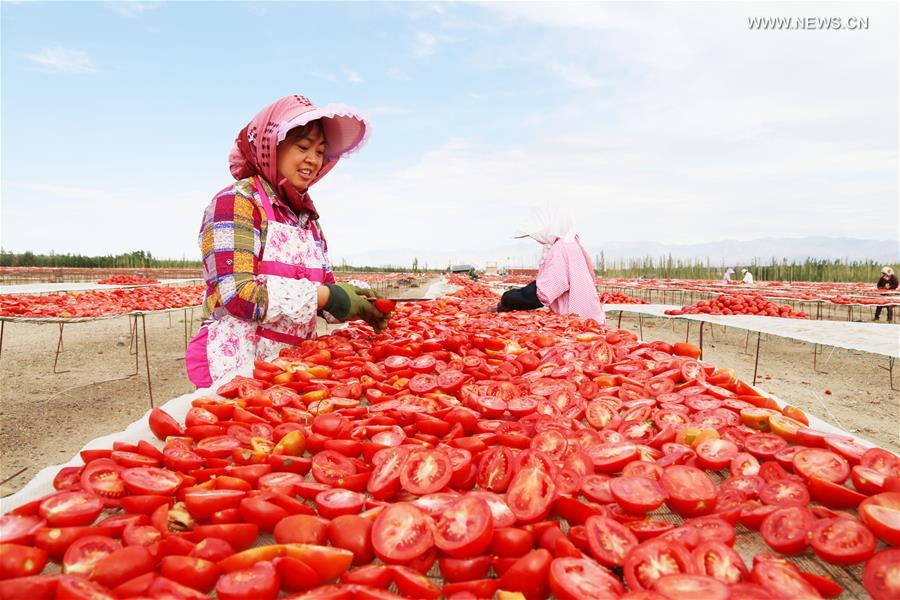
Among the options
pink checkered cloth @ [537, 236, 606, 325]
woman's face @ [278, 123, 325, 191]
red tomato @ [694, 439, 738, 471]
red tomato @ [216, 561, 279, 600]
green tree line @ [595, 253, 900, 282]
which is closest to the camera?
red tomato @ [216, 561, 279, 600]

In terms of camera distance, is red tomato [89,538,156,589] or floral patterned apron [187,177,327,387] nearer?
red tomato [89,538,156,589]

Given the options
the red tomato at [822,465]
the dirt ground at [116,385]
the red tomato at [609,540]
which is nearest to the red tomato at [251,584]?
the red tomato at [609,540]

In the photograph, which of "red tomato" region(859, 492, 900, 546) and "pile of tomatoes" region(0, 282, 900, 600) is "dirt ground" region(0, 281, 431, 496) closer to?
"pile of tomatoes" region(0, 282, 900, 600)

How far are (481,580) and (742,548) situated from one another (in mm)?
586

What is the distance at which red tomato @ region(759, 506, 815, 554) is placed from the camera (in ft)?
3.29

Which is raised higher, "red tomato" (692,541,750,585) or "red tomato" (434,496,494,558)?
"red tomato" (434,496,494,558)

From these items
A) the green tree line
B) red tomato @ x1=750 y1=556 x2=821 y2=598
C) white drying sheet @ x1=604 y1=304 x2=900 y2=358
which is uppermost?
the green tree line

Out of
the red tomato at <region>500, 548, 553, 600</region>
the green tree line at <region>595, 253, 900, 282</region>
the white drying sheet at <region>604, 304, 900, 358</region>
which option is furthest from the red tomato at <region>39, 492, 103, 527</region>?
the green tree line at <region>595, 253, 900, 282</region>

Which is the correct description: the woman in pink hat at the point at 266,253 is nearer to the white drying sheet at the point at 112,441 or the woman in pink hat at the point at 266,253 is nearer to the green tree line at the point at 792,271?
the white drying sheet at the point at 112,441

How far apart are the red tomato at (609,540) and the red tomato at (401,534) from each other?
318mm

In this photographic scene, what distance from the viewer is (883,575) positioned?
0.88m

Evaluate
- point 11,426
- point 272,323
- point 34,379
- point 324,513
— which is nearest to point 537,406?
point 324,513

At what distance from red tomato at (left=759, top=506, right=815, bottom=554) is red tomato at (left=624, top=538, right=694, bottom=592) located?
0.24 m

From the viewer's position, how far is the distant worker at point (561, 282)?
201 inches
